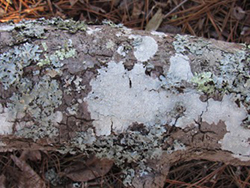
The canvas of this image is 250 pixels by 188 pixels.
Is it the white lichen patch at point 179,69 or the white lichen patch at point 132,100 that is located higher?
the white lichen patch at point 179,69

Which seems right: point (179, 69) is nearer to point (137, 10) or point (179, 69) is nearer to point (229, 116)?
point (229, 116)

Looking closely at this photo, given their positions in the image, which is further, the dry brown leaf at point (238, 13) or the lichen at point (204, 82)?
the dry brown leaf at point (238, 13)

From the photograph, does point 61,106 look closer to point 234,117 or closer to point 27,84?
point 27,84

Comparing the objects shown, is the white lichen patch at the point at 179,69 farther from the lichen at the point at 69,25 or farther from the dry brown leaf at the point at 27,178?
the dry brown leaf at the point at 27,178

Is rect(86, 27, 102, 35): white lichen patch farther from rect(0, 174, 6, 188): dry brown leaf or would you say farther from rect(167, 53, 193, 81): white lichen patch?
rect(0, 174, 6, 188): dry brown leaf

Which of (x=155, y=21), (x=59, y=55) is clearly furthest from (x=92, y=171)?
(x=155, y=21)

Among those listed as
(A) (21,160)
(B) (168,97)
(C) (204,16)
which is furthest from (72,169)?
(C) (204,16)

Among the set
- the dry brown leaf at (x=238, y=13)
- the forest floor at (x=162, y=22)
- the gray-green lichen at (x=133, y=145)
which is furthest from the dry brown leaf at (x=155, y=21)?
the gray-green lichen at (x=133, y=145)
